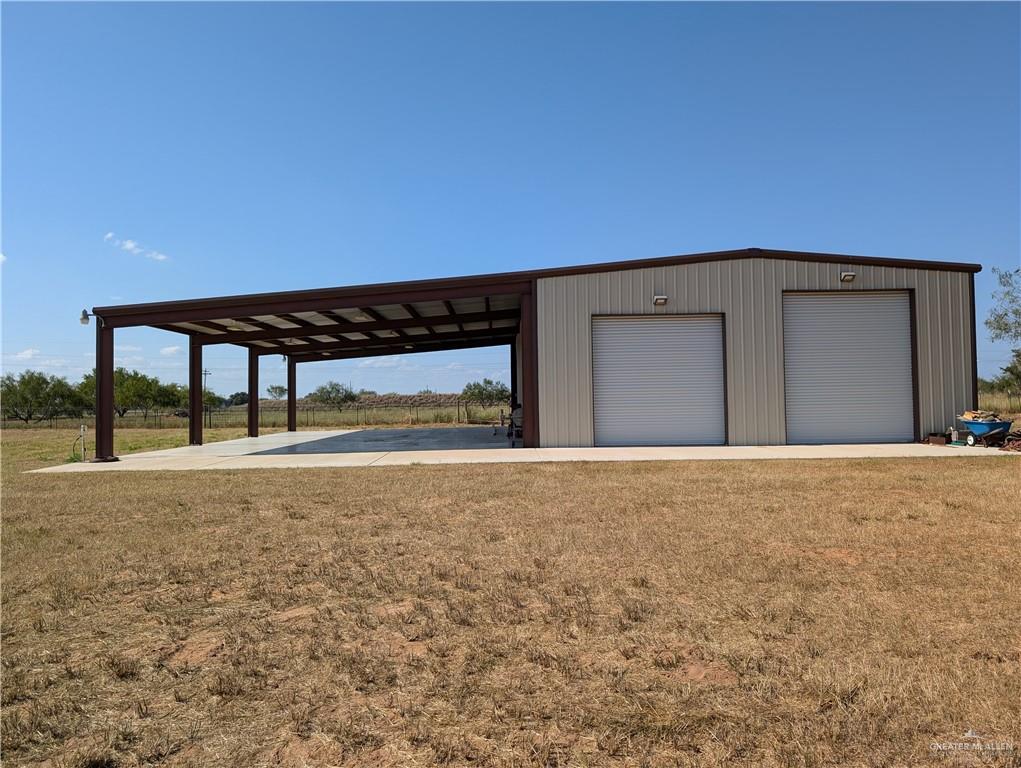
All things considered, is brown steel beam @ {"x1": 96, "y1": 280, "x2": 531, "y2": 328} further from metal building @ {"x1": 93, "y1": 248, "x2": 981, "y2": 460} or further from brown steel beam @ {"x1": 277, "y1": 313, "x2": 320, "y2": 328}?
brown steel beam @ {"x1": 277, "y1": 313, "x2": 320, "y2": 328}

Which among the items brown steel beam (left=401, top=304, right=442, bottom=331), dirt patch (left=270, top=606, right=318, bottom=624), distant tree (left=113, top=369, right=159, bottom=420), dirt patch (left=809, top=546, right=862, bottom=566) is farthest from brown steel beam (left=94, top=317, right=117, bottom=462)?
distant tree (left=113, top=369, right=159, bottom=420)

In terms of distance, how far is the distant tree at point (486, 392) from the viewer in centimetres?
5453

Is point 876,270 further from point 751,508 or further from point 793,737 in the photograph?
point 793,737

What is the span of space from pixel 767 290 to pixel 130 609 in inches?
595

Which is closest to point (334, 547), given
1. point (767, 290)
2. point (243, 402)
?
point (767, 290)

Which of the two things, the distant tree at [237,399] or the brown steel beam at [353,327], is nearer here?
the brown steel beam at [353,327]

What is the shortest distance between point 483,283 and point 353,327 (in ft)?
21.7

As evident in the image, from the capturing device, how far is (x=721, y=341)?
1571 cm

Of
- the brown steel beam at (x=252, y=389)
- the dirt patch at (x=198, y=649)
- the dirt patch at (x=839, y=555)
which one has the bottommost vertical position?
the dirt patch at (x=198, y=649)

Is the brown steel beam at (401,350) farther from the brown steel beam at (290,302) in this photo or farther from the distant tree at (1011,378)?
the distant tree at (1011,378)

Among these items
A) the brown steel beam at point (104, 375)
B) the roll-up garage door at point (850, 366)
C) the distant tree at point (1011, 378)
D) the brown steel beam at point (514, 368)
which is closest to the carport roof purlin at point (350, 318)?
the brown steel beam at point (104, 375)

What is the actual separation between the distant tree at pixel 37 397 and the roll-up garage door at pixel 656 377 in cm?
5584

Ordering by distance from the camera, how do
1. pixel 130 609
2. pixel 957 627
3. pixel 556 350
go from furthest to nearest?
pixel 556 350 < pixel 130 609 < pixel 957 627

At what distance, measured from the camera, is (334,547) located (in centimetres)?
551
